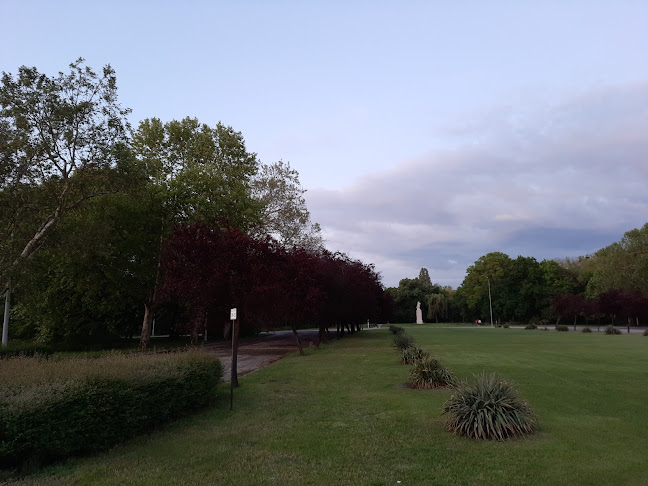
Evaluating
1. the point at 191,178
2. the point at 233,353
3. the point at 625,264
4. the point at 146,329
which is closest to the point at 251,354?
the point at 146,329

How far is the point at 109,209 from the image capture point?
87.7 feet

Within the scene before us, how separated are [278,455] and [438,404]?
15.0ft

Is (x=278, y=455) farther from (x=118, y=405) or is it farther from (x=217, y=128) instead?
(x=217, y=128)

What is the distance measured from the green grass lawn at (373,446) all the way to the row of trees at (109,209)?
198 inches

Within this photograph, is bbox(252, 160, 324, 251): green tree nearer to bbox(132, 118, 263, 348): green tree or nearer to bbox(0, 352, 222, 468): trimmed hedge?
bbox(132, 118, 263, 348): green tree

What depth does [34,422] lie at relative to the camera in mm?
5402

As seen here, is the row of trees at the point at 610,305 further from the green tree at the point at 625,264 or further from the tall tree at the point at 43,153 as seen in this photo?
the tall tree at the point at 43,153


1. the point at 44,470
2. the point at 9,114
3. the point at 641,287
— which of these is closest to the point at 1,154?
the point at 9,114

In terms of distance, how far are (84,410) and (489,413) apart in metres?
6.05

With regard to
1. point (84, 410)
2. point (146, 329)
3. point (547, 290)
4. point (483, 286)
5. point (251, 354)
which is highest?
point (483, 286)

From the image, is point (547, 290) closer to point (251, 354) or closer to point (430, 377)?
point (251, 354)

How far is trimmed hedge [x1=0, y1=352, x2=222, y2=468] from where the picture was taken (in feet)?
17.6

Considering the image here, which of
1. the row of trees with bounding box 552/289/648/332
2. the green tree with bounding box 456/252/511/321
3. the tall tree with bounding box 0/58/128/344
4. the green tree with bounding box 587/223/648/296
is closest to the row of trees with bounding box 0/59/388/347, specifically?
the tall tree with bounding box 0/58/128/344

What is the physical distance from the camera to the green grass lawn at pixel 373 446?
527cm
